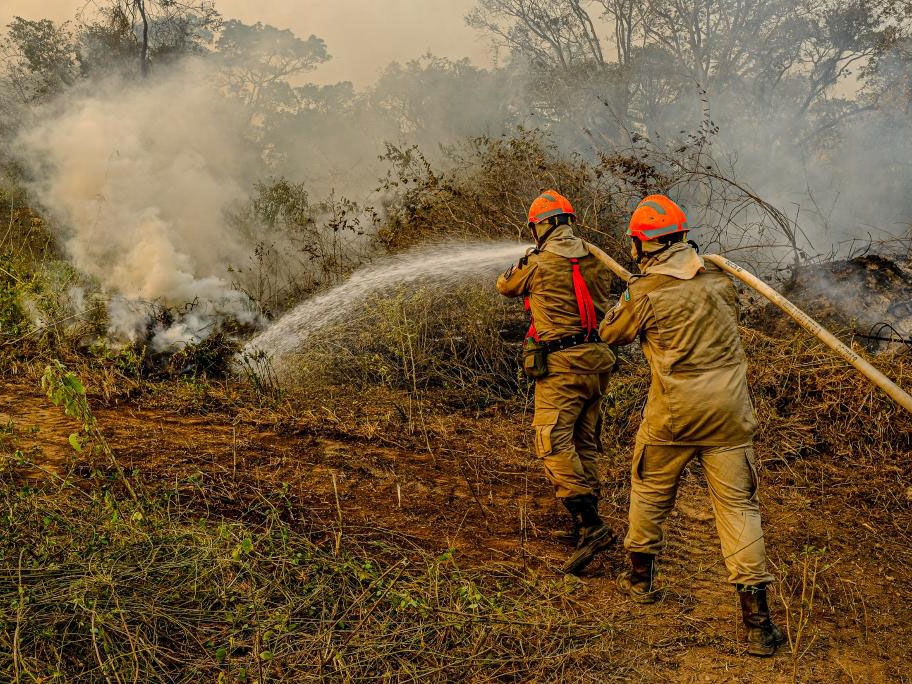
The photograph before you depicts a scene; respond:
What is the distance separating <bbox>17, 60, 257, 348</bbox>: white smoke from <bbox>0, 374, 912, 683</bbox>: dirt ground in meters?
2.16

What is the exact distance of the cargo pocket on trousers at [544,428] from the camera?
3.98m

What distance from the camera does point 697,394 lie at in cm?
311

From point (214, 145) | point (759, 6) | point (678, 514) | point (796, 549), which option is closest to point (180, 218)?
point (214, 145)

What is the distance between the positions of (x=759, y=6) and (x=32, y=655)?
20865mm

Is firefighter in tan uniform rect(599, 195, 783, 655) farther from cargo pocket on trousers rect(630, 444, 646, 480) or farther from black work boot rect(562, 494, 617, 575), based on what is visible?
black work boot rect(562, 494, 617, 575)

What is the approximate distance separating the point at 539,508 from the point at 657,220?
7.18 ft

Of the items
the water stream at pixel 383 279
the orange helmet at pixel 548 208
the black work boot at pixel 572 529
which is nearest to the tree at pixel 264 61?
the water stream at pixel 383 279

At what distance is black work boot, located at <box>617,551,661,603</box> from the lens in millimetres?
3473

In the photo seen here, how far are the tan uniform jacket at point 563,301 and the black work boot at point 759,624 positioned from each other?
4.73 feet

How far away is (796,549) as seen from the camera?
417 centimetres

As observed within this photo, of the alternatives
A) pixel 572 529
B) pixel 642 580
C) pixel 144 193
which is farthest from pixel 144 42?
pixel 642 580

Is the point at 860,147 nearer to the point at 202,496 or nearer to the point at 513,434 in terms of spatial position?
the point at 513,434

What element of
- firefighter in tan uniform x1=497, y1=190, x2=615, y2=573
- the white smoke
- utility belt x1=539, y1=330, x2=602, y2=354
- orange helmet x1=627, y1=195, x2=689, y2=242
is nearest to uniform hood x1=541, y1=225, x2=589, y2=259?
firefighter in tan uniform x1=497, y1=190, x2=615, y2=573

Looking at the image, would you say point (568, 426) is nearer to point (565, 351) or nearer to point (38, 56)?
point (565, 351)
